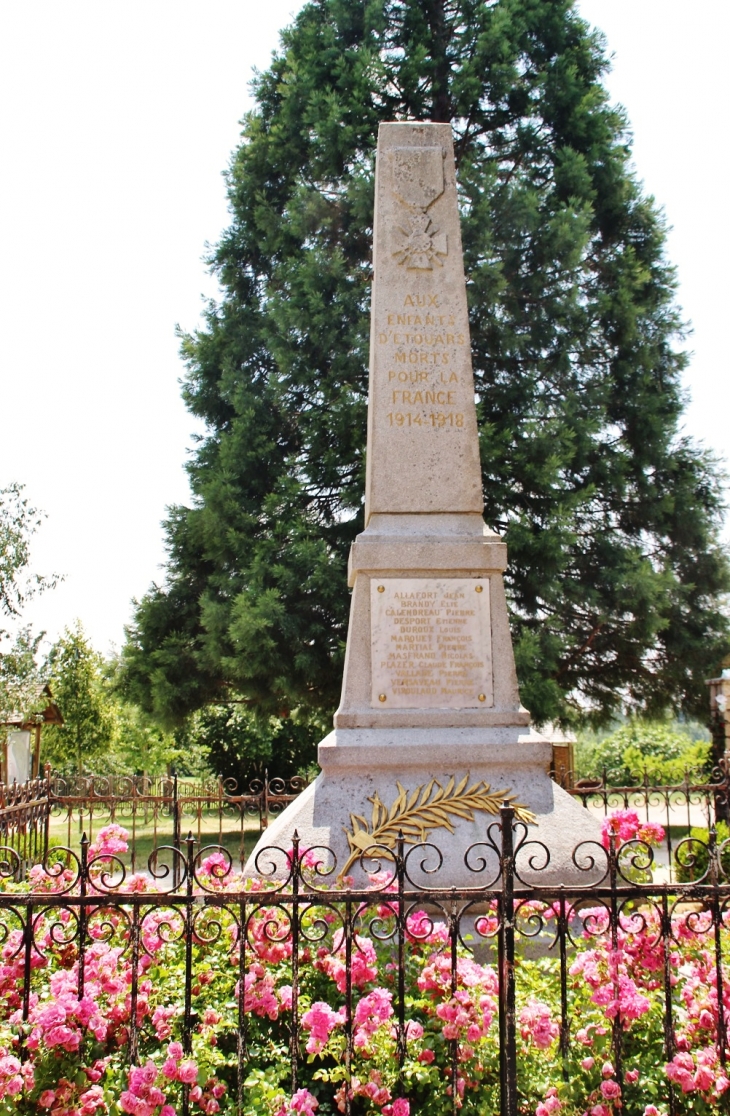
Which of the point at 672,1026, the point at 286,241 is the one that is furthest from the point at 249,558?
the point at 672,1026

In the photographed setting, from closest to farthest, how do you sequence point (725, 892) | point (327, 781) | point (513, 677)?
point (725, 892) < point (327, 781) < point (513, 677)

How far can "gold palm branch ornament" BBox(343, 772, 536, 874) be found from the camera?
193 inches

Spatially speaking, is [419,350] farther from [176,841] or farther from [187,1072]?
[187,1072]

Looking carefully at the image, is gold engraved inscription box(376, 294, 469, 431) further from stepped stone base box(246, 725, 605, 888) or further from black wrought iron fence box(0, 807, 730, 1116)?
black wrought iron fence box(0, 807, 730, 1116)

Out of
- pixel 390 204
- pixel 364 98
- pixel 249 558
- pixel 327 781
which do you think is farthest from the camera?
pixel 364 98

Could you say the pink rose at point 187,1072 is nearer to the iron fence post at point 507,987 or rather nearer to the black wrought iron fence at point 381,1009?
the black wrought iron fence at point 381,1009

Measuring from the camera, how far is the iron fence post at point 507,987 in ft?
9.06

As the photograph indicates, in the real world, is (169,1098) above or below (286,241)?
below

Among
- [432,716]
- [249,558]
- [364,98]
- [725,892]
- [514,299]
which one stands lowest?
[725,892]

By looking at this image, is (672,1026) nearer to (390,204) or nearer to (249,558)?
(390,204)

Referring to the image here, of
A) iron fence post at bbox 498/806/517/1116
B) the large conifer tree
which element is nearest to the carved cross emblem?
iron fence post at bbox 498/806/517/1116

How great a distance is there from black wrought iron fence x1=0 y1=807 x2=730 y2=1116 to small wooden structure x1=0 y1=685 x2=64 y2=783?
15909mm

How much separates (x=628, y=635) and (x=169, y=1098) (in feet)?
35.4

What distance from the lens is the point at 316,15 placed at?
48.0ft
